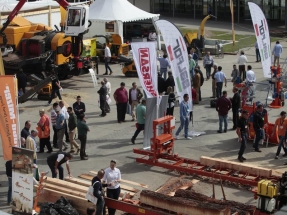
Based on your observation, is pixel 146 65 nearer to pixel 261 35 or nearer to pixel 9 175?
pixel 9 175

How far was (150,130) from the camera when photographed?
17.1m

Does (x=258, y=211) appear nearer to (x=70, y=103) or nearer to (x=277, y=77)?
(x=277, y=77)

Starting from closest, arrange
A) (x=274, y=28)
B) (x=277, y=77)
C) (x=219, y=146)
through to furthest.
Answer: (x=219, y=146), (x=277, y=77), (x=274, y=28)

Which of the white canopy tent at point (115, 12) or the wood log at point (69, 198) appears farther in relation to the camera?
the white canopy tent at point (115, 12)

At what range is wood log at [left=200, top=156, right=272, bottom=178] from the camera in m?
14.6

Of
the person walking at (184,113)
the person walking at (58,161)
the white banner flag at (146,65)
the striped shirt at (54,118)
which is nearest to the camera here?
the person walking at (58,161)

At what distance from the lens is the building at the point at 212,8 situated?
44.5 meters

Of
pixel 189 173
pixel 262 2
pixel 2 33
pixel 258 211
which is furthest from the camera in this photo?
pixel 262 2

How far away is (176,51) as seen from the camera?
17.4 metres

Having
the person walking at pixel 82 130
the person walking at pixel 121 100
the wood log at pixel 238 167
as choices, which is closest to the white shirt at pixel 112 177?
the wood log at pixel 238 167

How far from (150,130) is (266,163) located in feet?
10.1

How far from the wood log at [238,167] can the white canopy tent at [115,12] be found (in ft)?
54.1

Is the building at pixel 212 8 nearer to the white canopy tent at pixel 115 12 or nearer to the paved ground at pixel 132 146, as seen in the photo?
the white canopy tent at pixel 115 12

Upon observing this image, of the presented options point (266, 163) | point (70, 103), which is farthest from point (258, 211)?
point (70, 103)
